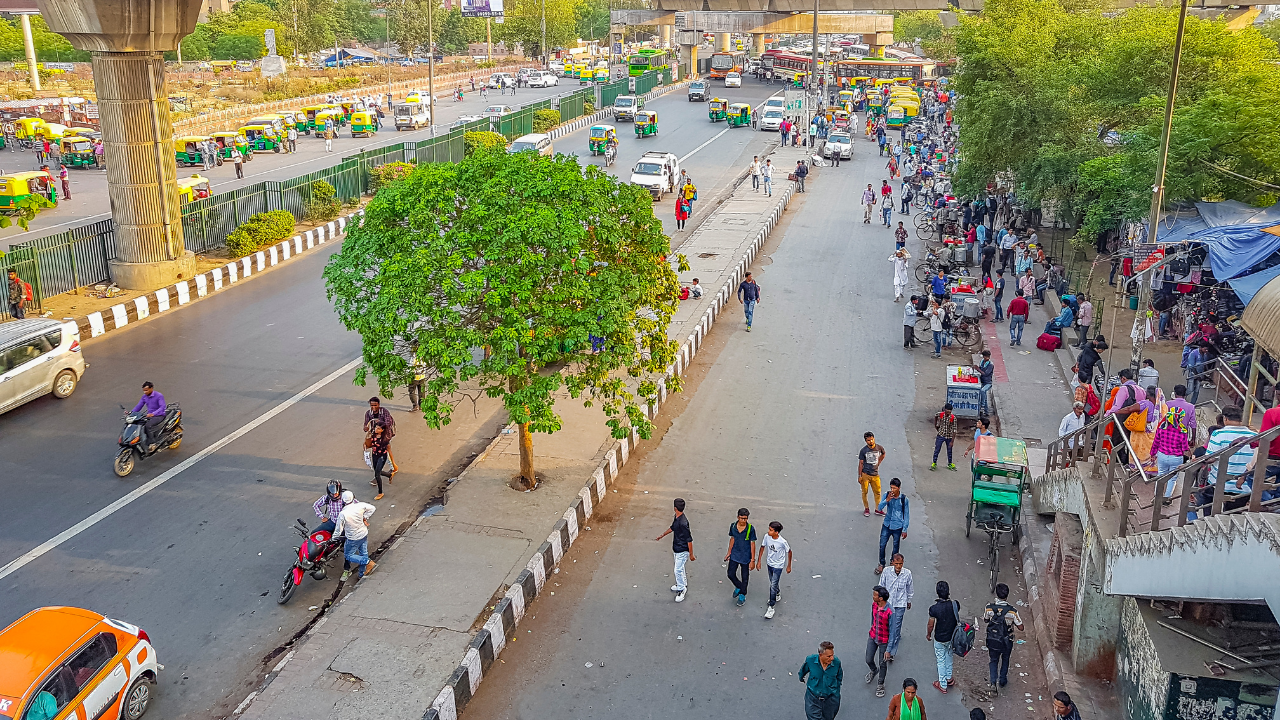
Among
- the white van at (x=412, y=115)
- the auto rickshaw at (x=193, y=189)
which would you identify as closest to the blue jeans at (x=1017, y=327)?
the auto rickshaw at (x=193, y=189)

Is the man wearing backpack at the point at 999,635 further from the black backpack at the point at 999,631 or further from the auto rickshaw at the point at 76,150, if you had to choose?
the auto rickshaw at the point at 76,150

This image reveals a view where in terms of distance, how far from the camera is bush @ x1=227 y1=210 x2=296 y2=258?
27.9 meters

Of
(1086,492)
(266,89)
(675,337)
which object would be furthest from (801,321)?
(266,89)

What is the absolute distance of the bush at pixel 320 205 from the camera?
3300 centimetres

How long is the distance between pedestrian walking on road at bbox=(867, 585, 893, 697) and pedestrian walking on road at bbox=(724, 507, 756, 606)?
1705 mm

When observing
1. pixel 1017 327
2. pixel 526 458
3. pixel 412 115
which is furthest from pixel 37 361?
pixel 412 115

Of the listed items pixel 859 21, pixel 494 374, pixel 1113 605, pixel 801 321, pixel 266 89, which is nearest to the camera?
pixel 1113 605

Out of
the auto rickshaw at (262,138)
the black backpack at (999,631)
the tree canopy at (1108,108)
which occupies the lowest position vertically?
the black backpack at (999,631)

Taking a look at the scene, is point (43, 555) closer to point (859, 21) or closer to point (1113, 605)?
point (1113, 605)

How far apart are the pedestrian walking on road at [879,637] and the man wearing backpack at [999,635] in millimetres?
1001

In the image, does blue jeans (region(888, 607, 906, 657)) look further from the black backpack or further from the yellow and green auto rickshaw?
the yellow and green auto rickshaw

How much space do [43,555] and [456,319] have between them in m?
5.94

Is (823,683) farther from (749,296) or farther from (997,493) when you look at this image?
(749,296)

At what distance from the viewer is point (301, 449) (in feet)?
54.1
